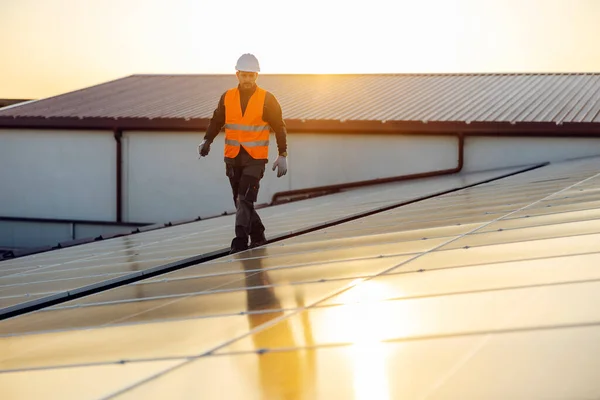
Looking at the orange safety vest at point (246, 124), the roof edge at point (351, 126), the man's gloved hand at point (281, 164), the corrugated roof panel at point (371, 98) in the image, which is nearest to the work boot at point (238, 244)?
the man's gloved hand at point (281, 164)

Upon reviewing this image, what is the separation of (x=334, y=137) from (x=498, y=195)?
1014 centimetres

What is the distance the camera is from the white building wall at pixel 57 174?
23.8 m

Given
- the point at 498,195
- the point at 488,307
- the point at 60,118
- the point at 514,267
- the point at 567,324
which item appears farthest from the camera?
the point at 60,118

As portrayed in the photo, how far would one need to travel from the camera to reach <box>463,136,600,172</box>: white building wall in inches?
795

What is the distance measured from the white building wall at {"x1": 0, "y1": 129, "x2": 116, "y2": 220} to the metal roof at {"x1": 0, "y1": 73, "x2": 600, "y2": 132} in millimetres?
568

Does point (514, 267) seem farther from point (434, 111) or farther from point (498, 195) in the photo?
point (434, 111)

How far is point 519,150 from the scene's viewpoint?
67.7 ft

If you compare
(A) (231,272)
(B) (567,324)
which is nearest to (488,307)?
(B) (567,324)

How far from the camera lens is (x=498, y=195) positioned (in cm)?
1210

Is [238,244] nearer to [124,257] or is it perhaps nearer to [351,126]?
[124,257]

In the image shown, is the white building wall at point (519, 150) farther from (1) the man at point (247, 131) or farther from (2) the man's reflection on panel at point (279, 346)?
(2) the man's reflection on panel at point (279, 346)

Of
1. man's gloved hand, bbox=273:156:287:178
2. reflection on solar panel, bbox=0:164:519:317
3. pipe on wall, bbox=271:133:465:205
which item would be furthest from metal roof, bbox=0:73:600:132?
man's gloved hand, bbox=273:156:287:178

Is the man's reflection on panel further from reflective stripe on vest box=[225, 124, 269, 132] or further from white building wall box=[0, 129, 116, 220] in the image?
white building wall box=[0, 129, 116, 220]

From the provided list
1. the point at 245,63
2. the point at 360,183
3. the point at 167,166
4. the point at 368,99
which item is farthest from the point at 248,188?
the point at 368,99
